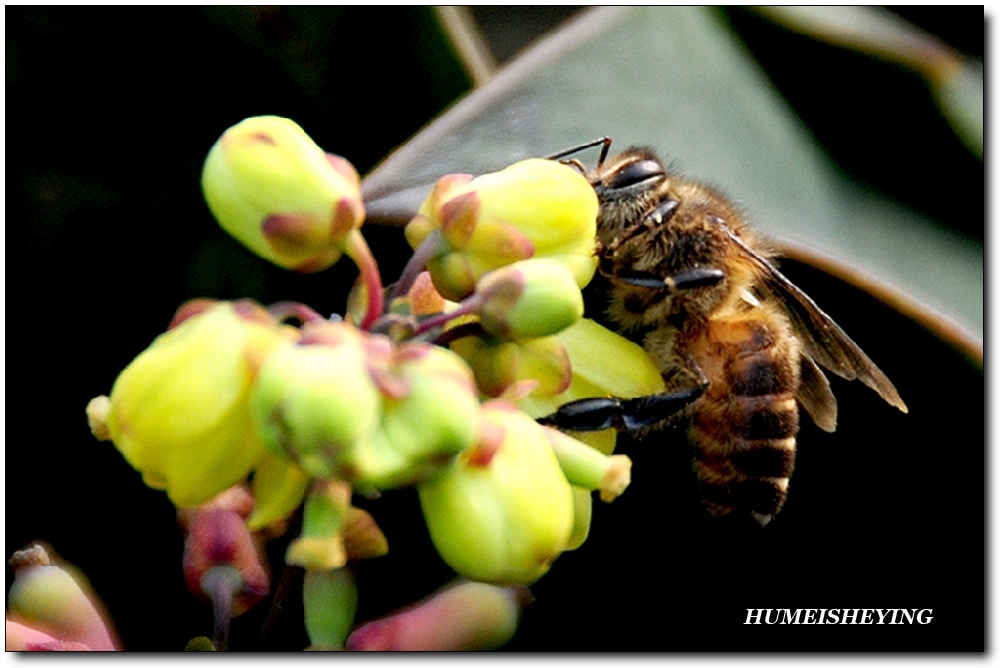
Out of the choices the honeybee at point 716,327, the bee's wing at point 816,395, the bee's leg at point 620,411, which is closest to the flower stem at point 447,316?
the bee's leg at point 620,411

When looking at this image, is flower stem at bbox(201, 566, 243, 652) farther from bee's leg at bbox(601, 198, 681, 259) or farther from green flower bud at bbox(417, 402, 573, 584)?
bee's leg at bbox(601, 198, 681, 259)

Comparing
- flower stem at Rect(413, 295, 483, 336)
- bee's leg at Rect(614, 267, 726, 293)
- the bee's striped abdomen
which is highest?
flower stem at Rect(413, 295, 483, 336)

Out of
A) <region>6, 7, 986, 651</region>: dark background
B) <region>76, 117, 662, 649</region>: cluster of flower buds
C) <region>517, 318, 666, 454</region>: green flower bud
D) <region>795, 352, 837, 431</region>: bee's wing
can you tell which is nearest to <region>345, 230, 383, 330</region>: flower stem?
<region>76, 117, 662, 649</region>: cluster of flower buds

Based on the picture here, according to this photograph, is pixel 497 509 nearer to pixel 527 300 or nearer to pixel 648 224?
pixel 527 300

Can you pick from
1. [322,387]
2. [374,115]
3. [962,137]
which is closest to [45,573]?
[322,387]

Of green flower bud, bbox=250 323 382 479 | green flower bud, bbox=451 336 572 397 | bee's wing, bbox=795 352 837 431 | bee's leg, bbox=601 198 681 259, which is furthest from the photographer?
bee's wing, bbox=795 352 837 431

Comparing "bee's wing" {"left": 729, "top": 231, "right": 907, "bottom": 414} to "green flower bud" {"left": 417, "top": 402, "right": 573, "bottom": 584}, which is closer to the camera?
"green flower bud" {"left": 417, "top": 402, "right": 573, "bottom": 584}

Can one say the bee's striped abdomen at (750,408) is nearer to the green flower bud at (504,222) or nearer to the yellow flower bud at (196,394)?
the green flower bud at (504,222)

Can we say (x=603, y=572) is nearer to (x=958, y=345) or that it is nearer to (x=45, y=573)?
(x=958, y=345)
